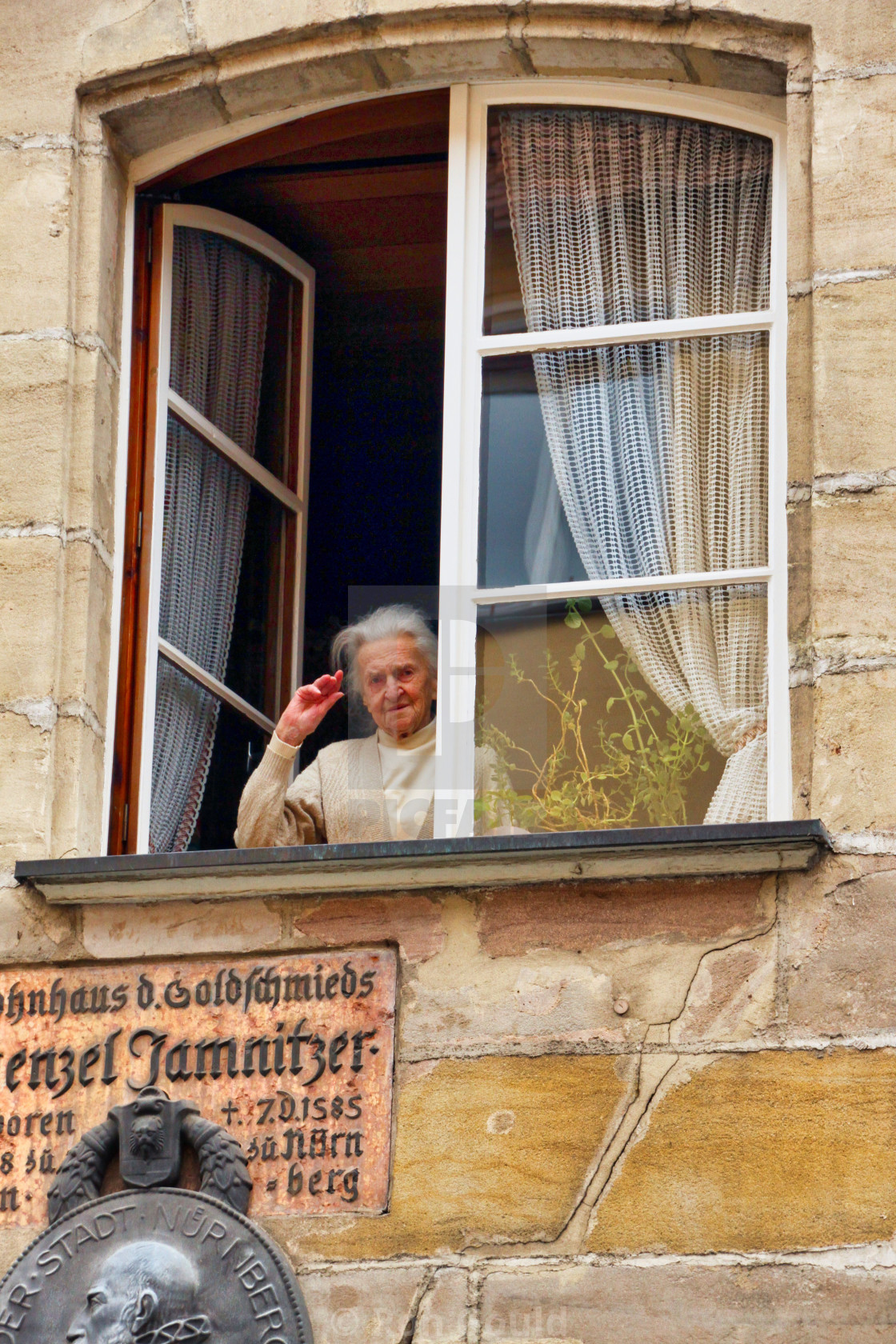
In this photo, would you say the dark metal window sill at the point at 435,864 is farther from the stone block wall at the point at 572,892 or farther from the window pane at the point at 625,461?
the window pane at the point at 625,461

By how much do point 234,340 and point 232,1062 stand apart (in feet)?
6.81

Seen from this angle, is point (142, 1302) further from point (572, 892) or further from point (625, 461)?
point (625, 461)

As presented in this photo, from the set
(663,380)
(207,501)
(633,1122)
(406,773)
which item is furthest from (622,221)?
(633,1122)

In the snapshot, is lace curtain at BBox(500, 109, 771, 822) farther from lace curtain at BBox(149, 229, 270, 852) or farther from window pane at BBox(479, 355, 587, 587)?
lace curtain at BBox(149, 229, 270, 852)

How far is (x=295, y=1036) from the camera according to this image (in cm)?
452

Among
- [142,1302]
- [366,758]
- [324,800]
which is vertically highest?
[366,758]

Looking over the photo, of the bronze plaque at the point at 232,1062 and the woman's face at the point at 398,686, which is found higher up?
the woman's face at the point at 398,686

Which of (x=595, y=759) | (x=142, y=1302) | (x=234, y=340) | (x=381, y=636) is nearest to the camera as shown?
(x=142, y=1302)

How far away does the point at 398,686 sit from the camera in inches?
215

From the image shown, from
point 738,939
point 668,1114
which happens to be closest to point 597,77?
point 738,939

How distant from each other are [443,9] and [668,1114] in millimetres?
2483

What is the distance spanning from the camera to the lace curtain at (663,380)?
484cm

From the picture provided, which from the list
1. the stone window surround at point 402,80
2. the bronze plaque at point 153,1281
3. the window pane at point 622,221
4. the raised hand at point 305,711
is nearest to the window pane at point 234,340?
the stone window surround at point 402,80

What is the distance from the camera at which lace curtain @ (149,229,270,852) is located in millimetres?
5324
